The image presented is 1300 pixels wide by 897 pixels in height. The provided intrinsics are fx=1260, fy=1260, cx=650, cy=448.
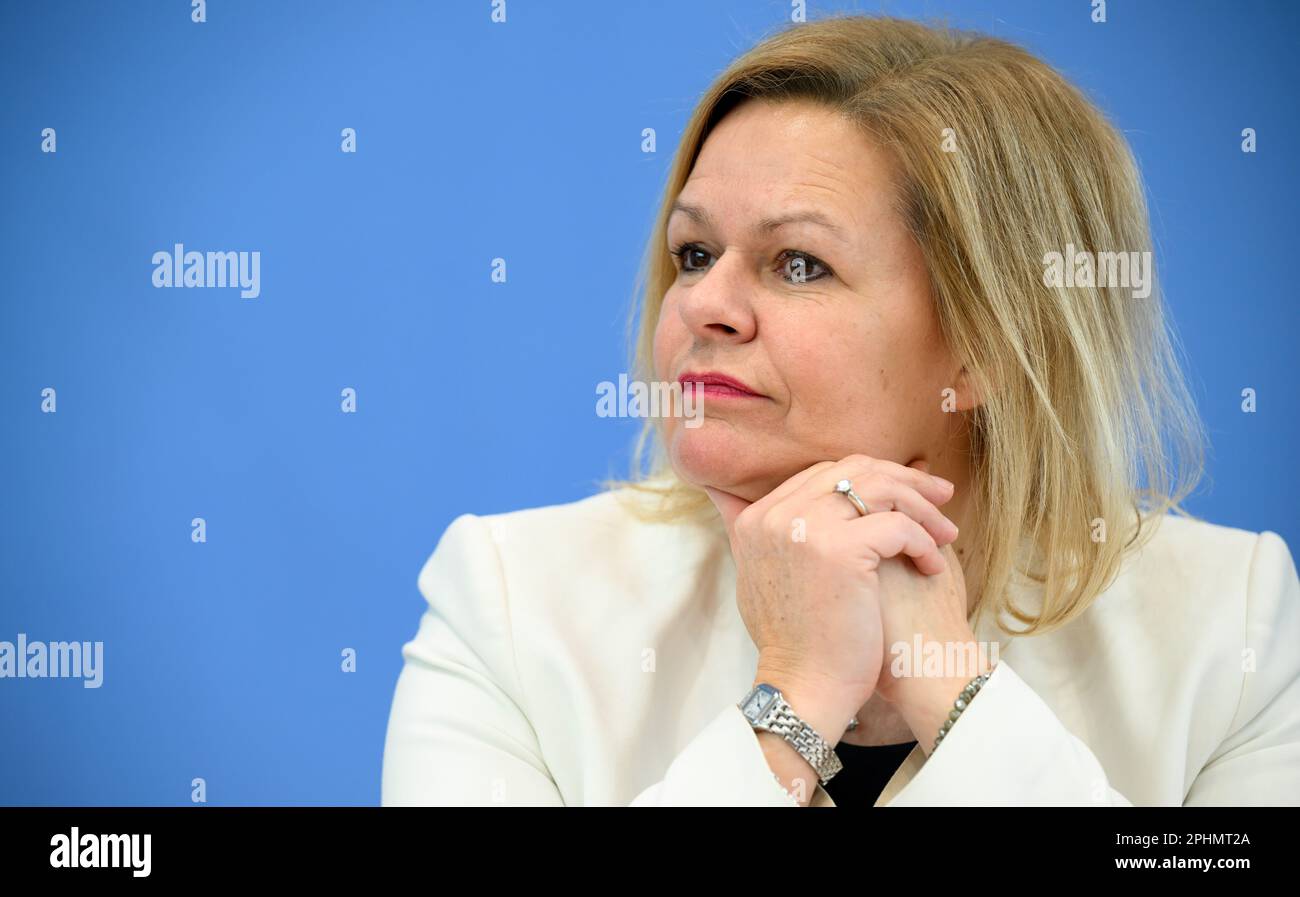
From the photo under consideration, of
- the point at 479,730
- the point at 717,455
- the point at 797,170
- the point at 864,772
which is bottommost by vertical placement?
the point at 864,772

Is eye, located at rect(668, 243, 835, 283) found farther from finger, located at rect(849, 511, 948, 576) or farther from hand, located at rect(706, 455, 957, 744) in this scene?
finger, located at rect(849, 511, 948, 576)

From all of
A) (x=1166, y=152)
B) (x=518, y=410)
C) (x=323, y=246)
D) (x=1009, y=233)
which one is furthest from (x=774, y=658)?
(x=1166, y=152)

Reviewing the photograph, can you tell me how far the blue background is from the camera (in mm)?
2797

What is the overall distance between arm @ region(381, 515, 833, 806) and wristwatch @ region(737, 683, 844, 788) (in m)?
0.02

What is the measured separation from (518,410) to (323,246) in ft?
1.90

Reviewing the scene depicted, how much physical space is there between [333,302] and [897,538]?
1545mm

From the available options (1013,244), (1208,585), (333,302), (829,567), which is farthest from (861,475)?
(333,302)

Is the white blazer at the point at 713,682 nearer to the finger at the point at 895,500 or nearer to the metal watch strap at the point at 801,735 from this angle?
the metal watch strap at the point at 801,735

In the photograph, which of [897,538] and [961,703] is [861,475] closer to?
[897,538]

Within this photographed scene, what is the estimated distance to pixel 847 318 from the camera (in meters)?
2.02

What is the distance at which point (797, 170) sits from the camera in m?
2.04

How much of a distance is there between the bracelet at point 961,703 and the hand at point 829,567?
0.39 feet

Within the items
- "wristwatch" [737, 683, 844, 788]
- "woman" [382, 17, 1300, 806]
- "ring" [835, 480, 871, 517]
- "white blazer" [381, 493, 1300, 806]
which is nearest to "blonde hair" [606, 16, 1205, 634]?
"woman" [382, 17, 1300, 806]
